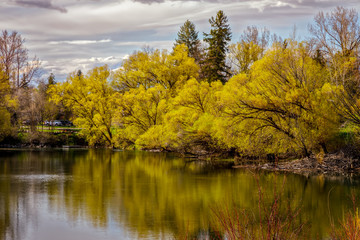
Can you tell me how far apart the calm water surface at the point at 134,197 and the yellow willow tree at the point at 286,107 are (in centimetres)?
324

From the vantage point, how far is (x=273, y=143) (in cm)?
3009

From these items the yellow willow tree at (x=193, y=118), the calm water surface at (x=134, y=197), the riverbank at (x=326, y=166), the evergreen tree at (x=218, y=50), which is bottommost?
the calm water surface at (x=134, y=197)

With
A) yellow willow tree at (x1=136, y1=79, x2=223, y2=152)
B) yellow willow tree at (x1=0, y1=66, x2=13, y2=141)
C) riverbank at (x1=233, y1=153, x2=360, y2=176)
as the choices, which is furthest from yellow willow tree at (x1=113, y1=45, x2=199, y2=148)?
riverbank at (x1=233, y1=153, x2=360, y2=176)

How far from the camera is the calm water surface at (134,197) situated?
1528cm

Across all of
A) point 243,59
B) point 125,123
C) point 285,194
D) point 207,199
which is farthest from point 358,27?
point 125,123

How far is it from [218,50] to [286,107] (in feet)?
80.8

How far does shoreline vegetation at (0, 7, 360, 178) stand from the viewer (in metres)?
29.0

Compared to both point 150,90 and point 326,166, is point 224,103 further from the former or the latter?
point 150,90

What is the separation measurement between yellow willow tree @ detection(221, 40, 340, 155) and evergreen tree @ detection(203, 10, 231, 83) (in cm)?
2089

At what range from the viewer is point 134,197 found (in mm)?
21172

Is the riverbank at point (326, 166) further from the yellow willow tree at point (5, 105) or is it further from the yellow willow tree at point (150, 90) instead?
the yellow willow tree at point (5, 105)

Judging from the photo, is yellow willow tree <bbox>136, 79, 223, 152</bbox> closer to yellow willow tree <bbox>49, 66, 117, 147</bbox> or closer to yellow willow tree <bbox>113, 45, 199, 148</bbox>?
yellow willow tree <bbox>113, 45, 199, 148</bbox>

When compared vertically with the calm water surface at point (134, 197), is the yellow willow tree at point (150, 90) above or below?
above

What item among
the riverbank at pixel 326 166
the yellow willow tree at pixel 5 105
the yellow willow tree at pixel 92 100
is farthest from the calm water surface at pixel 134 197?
the yellow willow tree at pixel 92 100
